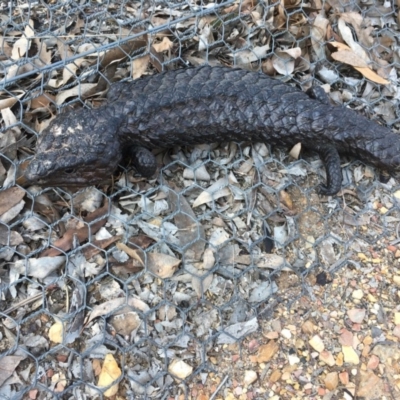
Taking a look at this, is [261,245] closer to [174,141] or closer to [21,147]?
[174,141]

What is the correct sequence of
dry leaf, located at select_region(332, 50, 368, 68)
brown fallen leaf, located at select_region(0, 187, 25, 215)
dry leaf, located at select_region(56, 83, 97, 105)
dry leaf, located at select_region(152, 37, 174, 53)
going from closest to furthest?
1. brown fallen leaf, located at select_region(0, 187, 25, 215)
2. dry leaf, located at select_region(56, 83, 97, 105)
3. dry leaf, located at select_region(152, 37, 174, 53)
4. dry leaf, located at select_region(332, 50, 368, 68)

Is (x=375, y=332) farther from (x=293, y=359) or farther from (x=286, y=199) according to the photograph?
(x=286, y=199)

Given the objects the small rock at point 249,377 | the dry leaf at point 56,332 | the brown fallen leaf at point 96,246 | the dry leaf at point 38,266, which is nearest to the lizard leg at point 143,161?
the brown fallen leaf at point 96,246

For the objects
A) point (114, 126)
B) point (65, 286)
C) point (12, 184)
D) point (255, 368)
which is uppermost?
point (114, 126)

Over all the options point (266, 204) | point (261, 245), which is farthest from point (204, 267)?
point (266, 204)

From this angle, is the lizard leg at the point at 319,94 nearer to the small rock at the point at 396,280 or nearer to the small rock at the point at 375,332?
the small rock at the point at 396,280

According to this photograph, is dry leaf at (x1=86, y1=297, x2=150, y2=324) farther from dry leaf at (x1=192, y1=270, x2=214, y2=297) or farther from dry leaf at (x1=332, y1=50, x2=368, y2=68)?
dry leaf at (x1=332, y1=50, x2=368, y2=68)

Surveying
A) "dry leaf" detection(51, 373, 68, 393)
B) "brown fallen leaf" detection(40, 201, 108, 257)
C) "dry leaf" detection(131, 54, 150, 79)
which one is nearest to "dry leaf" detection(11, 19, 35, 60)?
"dry leaf" detection(131, 54, 150, 79)

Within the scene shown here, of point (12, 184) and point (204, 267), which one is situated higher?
point (12, 184)
